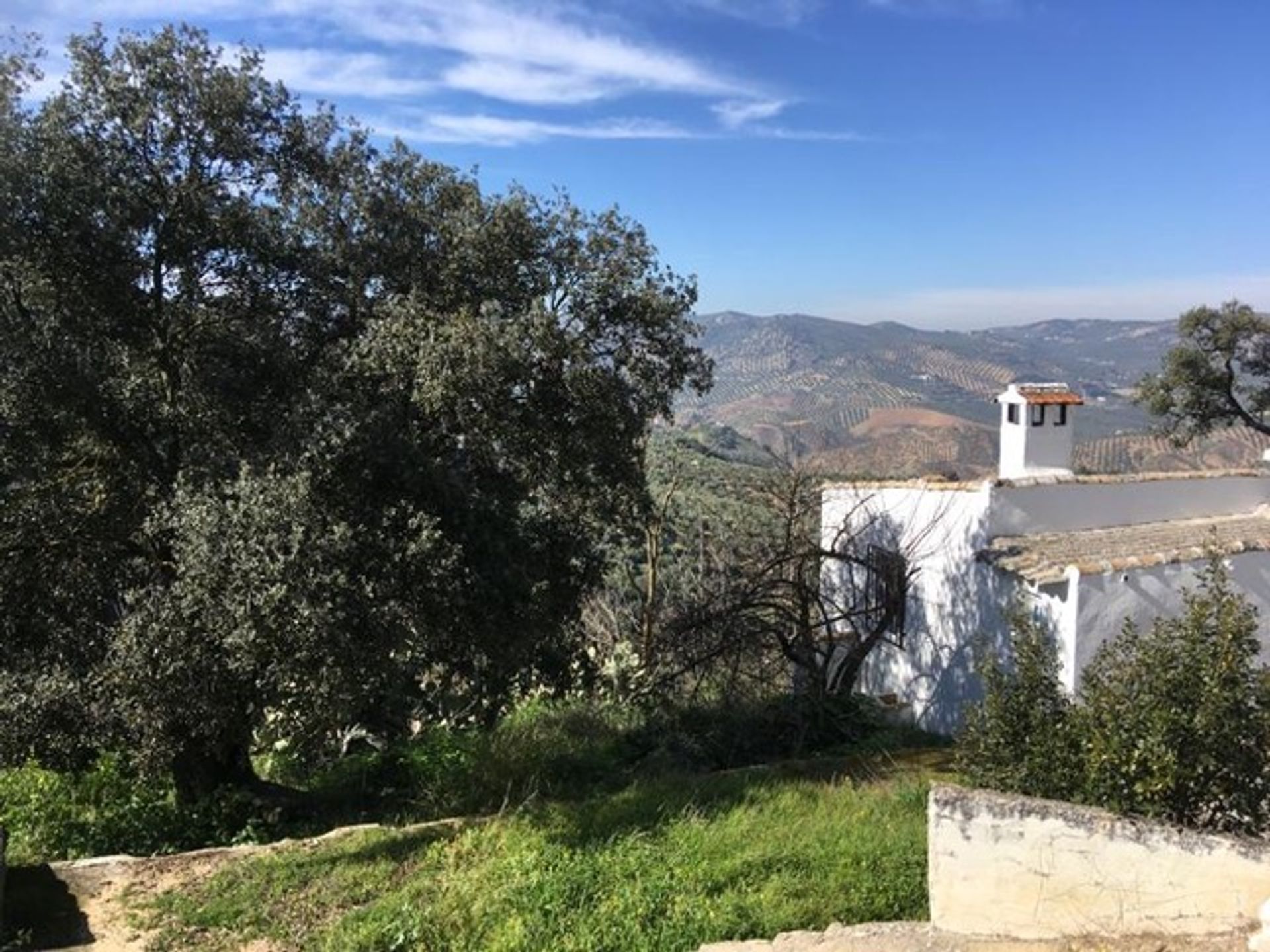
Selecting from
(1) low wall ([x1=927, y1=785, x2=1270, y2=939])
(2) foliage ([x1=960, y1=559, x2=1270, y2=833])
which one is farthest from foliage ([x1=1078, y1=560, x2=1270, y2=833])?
(1) low wall ([x1=927, y1=785, x2=1270, y2=939])

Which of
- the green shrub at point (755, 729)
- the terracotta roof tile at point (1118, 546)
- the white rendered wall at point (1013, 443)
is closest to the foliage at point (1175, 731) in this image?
the terracotta roof tile at point (1118, 546)

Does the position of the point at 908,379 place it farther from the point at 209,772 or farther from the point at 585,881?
the point at 585,881

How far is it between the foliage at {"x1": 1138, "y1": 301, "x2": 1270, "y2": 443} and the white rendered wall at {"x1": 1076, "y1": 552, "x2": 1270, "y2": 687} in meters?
11.2

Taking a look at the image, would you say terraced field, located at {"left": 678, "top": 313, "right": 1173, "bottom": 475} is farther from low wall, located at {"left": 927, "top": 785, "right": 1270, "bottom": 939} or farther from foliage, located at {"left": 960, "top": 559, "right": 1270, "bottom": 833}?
low wall, located at {"left": 927, "top": 785, "right": 1270, "bottom": 939}

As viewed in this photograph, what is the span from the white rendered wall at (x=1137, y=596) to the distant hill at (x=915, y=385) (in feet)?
43.9

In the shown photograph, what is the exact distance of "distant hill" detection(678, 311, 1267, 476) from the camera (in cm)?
4356

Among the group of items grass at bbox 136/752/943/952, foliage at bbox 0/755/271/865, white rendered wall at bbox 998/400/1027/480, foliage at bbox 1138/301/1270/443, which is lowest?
foliage at bbox 0/755/271/865

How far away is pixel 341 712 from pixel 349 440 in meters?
2.15

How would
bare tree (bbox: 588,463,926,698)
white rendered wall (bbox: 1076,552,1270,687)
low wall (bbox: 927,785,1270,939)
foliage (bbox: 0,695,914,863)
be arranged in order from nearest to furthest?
low wall (bbox: 927,785,1270,939) < foliage (bbox: 0,695,914,863) < white rendered wall (bbox: 1076,552,1270,687) < bare tree (bbox: 588,463,926,698)

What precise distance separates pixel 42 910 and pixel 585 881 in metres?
3.96

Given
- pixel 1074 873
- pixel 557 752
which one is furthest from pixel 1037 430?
pixel 1074 873

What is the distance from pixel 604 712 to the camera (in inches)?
502

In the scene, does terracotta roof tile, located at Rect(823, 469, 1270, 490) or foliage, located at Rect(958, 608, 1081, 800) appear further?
terracotta roof tile, located at Rect(823, 469, 1270, 490)

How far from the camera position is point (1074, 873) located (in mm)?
5758
